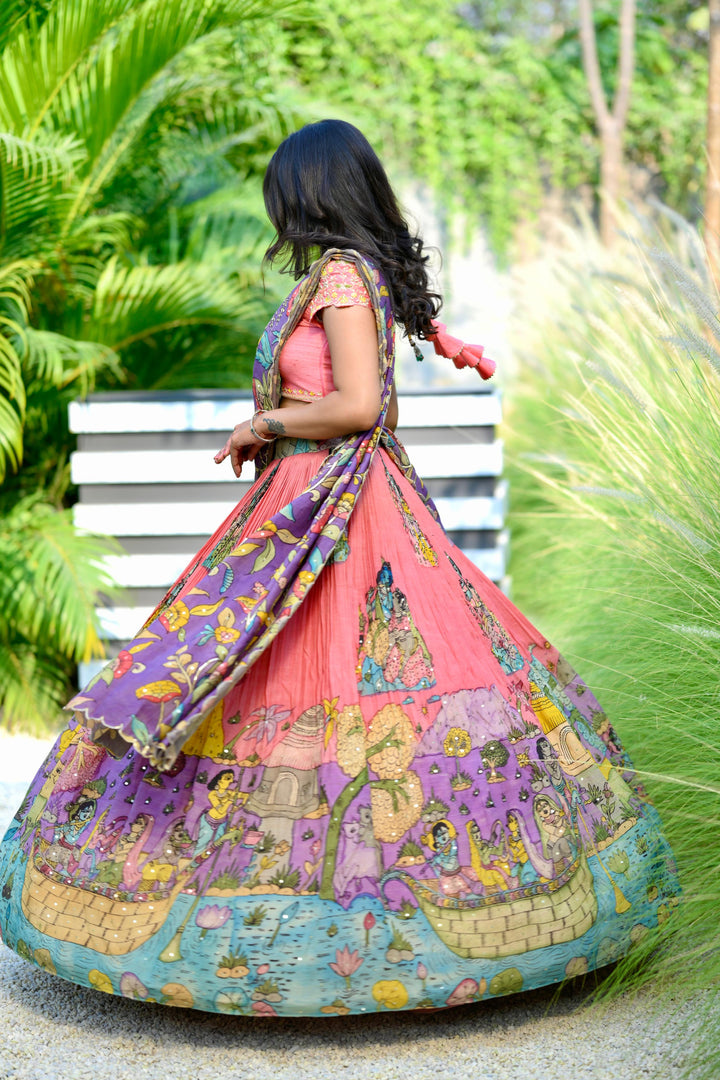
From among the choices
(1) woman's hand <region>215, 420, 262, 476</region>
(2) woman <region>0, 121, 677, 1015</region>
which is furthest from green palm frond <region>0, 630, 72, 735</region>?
(1) woman's hand <region>215, 420, 262, 476</region>

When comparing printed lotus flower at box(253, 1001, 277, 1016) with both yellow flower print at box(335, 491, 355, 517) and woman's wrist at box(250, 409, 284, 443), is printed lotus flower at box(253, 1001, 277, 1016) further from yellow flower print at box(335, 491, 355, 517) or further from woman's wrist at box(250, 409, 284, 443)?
woman's wrist at box(250, 409, 284, 443)

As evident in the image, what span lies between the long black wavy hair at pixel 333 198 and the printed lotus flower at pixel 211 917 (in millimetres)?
1237

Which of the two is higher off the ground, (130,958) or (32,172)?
(32,172)

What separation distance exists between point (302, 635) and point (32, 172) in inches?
103

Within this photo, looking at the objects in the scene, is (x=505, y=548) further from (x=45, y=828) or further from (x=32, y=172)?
(x=45, y=828)

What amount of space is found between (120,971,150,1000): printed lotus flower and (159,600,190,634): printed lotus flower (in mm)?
600

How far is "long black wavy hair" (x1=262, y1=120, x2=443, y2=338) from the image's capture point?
2.20 meters

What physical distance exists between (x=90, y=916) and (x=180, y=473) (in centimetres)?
271

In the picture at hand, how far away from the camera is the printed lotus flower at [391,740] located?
6.56 feet

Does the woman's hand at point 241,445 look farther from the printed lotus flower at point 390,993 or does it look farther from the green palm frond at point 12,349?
the green palm frond at point 12,349

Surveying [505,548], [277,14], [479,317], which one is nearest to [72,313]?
[277,14]

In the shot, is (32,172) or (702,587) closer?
(702,587)

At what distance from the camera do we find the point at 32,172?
4.01 metres

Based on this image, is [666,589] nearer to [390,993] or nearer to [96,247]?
[390,993]
